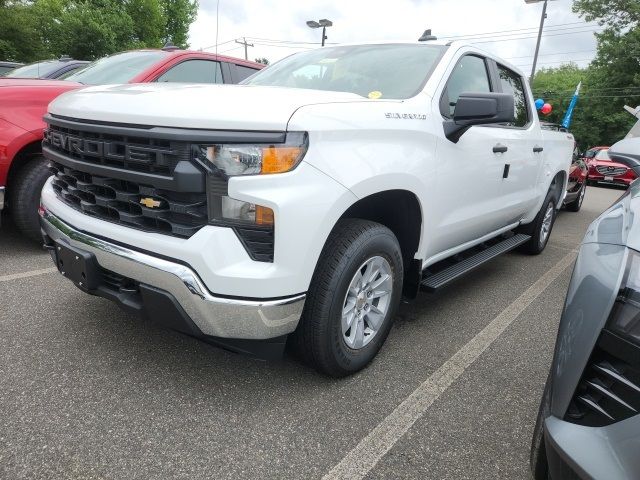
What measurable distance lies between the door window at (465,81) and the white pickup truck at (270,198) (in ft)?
0.16

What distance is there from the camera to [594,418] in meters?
1.17

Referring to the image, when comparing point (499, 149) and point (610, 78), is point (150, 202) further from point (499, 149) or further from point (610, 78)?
point (610, 78)

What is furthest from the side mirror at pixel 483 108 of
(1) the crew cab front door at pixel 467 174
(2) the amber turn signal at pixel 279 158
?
(2) the amber turn signal at pixel 279 158

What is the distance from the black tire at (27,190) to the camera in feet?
11.8

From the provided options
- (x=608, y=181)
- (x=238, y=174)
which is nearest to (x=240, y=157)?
(x=238, y=174)

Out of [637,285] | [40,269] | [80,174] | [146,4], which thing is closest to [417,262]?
[637,285]

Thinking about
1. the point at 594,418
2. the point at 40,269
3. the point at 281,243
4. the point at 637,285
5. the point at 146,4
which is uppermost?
the point at 146,4

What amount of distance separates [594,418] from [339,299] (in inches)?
43.8

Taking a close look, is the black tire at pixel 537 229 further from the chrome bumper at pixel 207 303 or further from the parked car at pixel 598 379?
the chrome bumper at pixel 207 303

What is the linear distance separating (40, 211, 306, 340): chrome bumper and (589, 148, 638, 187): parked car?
610 inches

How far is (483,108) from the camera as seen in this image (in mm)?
2404

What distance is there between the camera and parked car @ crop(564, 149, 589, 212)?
7711 millimetres

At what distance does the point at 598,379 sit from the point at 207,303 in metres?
1.29

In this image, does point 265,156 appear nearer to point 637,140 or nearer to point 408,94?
point 408,94
